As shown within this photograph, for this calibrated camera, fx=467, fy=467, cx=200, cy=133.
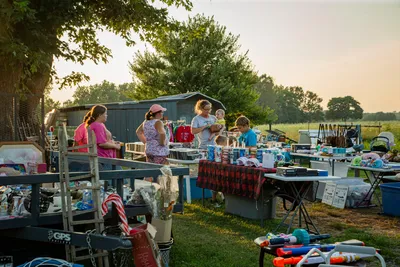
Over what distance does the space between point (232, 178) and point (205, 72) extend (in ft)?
80.4

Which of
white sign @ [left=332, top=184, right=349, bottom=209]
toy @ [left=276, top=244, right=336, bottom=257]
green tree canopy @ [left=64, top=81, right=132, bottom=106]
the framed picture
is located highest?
green tree canopy @ [left=64, top=81, right=132, bottom=106]

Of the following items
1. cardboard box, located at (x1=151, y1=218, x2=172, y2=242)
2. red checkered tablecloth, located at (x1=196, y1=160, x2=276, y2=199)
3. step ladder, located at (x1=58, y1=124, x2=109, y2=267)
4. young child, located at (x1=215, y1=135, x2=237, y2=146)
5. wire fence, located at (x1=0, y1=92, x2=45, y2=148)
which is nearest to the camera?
step ladder, located at (x1=58, y1=124, x2=109, y2=267)

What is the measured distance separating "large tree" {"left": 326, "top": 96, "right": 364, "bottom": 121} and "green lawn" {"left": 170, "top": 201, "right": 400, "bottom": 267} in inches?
2182

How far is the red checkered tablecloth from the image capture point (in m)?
6.64

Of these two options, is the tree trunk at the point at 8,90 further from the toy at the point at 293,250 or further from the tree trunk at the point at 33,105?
the toy at the point at 293,250

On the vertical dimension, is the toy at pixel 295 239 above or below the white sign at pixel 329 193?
above

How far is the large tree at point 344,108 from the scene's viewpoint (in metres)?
61.8

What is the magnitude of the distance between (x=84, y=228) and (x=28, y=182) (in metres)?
0.99

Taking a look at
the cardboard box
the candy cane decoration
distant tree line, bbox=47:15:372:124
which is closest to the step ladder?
the candy cane decoration

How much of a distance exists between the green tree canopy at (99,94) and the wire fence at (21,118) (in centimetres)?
8595

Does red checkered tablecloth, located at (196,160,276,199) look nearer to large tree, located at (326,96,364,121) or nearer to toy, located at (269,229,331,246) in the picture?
toy, located at (269,229,331,246)

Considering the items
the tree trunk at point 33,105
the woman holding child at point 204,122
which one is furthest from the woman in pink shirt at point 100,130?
the tree trunk at point 33,105

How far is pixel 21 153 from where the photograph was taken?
20.0 feet

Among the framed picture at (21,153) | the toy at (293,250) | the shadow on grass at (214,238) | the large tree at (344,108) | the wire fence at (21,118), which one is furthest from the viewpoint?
the large tree at (344,108)
